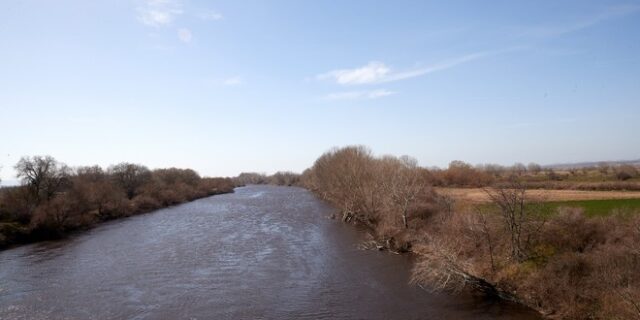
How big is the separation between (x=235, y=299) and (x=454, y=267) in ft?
37.5

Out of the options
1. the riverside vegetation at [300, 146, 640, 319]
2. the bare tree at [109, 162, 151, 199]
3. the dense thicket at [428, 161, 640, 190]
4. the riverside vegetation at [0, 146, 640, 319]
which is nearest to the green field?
the riverside vegetation at [0, 146, 640, 319]

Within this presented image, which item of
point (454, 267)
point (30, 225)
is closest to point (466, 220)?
point (454, 267)

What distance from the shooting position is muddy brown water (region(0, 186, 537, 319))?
2000 centimetres

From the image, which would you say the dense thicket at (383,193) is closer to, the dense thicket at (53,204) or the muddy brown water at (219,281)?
the muddy brown water at (219,281)

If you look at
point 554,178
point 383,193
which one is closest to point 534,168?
point 554,178

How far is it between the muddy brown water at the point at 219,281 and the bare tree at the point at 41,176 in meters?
14.2

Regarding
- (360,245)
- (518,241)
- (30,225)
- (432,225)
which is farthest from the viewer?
(30,225)

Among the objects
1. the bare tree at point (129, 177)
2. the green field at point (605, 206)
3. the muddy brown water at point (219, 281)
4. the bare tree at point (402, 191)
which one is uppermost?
the bare tree at point (129, 177)

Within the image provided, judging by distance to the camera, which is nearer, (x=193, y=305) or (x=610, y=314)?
(x=610, y=314)

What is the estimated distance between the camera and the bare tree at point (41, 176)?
5169cm

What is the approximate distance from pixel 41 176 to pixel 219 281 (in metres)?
40.6

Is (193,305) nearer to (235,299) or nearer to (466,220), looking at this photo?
(235,299)

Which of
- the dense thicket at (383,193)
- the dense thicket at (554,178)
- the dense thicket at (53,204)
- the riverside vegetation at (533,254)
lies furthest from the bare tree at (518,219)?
the dense thicket at (53,204)

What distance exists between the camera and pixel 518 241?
22.8 m
